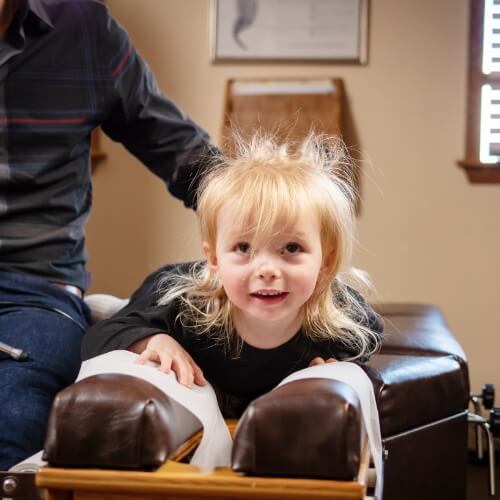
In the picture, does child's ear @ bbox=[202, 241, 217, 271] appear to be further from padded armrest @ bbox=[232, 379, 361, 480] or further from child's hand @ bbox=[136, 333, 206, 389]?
padded armrest @ bbox=[232, 379, 361, 480]

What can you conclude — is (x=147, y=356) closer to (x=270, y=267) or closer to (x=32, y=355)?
(x=270, y=267)

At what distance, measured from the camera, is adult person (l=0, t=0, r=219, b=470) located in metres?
1.75

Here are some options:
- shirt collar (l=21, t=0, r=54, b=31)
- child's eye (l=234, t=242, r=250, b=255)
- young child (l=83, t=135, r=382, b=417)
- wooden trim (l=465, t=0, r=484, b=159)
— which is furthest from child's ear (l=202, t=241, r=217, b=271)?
wooden trim (l=465, t=0, r=484, b=159)

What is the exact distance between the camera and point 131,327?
54.6 inches

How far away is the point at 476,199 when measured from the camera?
3.95 m

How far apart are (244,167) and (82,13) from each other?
2.35 ft

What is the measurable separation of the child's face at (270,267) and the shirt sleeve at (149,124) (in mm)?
585

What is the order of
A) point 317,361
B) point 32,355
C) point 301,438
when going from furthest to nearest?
point 32,355 < point 317,361 < point 301,438

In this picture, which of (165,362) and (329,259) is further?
(329,259)

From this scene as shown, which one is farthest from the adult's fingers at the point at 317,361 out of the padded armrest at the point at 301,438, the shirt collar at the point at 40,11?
the shirt collar at the point at 40,11

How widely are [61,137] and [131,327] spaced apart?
2.05ft

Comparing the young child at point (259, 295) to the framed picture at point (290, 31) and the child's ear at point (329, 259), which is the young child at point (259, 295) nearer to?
the child's ear at point (329, 259)

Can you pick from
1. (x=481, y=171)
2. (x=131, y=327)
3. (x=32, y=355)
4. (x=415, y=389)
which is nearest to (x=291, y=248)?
(x=131, y=327)

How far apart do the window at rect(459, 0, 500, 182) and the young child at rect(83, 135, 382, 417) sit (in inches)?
99.8
